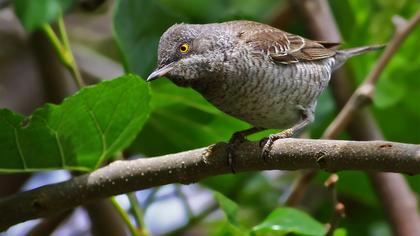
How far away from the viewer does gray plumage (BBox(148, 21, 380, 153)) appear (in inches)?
123

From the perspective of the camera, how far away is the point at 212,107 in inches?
141

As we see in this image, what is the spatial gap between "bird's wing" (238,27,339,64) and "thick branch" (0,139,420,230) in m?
0.82

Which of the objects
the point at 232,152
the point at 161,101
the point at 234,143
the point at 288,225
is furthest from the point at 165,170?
the point at 161,101

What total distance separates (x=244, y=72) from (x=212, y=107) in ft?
1.25

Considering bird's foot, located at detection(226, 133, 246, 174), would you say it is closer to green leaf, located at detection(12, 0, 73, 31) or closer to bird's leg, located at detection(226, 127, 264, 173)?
bird's leg, located at detection(226, 127, 264, 173)

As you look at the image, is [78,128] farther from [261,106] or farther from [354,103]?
[354,103]

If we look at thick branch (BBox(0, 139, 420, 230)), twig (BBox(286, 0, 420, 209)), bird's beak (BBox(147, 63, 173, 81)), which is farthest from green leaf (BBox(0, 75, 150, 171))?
twig (BBox(286, 0, 420, 209))

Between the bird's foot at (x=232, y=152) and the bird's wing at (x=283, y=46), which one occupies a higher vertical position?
the bird's wing at (x=283, y=46)

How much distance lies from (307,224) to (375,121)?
66.1 inches

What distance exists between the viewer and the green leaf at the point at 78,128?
9.02 feet

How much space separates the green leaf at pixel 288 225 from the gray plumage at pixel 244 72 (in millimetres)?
515

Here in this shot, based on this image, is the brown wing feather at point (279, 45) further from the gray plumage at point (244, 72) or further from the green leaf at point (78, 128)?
the green leaf at point (78, 128)

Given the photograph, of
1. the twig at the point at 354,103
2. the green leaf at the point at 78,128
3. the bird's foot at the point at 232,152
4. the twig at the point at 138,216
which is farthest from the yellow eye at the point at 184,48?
the twig at the point at 354,103

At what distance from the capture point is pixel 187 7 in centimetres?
450
